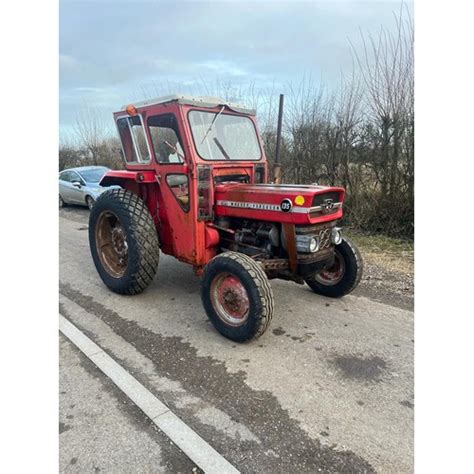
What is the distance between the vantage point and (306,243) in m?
3.28

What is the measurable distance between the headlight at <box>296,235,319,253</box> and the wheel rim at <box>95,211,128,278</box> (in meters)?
2.06

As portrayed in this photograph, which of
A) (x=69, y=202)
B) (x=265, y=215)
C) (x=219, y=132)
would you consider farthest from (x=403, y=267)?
(x=69, y=202)

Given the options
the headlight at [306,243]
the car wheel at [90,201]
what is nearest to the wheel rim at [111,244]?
the headlight at [306,243]

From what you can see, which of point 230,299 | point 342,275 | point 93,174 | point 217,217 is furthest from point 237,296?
point 93,174

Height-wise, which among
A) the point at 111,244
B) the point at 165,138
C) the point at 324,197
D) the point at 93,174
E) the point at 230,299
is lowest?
the point at 230,299

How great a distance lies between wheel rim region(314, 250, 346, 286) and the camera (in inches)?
158

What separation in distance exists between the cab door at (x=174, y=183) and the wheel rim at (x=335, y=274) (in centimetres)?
146

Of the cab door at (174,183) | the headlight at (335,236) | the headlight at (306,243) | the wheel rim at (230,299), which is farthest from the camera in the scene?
the cab door at (174,183)

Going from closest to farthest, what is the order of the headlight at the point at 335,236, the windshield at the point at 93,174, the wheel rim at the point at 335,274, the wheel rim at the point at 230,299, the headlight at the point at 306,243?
the wheel rim at the point at 230,299
the headlight at the point at 306,243
the headlight at the point at 335,236
the wheel rim at the point at 335,274
the windshield at the point at 93,174

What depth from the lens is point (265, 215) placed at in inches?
134

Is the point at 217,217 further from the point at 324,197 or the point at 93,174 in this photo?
the point at 93,174

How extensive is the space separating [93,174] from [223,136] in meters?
8.34

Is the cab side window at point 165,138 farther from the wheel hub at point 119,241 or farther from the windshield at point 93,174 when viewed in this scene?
the windshield at point 93,174

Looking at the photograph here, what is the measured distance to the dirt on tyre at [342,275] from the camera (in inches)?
154
